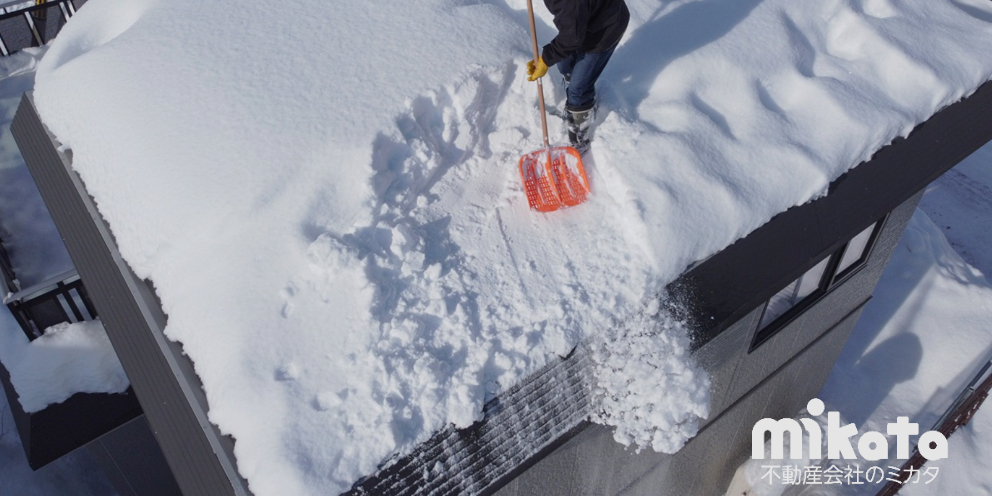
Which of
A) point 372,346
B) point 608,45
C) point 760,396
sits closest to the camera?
point 372,346

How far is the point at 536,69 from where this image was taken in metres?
3.51

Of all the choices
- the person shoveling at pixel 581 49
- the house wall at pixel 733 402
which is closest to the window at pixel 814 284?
the house wall at pixel 733 402

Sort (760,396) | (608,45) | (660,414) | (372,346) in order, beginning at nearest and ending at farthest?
(372,346), (660,414), (608,45), (760,396)

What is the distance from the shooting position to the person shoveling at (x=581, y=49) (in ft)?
10.8

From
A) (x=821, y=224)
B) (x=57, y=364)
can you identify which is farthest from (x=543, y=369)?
(x=57, y=364)

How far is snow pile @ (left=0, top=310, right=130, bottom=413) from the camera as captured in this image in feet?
14.0

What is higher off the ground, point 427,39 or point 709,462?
point 427,39

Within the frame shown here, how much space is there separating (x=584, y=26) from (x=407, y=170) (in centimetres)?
120

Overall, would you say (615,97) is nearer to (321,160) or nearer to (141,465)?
(321,160)

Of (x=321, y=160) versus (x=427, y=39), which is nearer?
(x=321, y=160)

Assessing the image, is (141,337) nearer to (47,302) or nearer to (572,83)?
(47,302)

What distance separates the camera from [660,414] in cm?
312

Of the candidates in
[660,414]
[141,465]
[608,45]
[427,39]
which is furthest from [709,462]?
[141,465]

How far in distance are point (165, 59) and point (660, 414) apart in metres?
3.49
